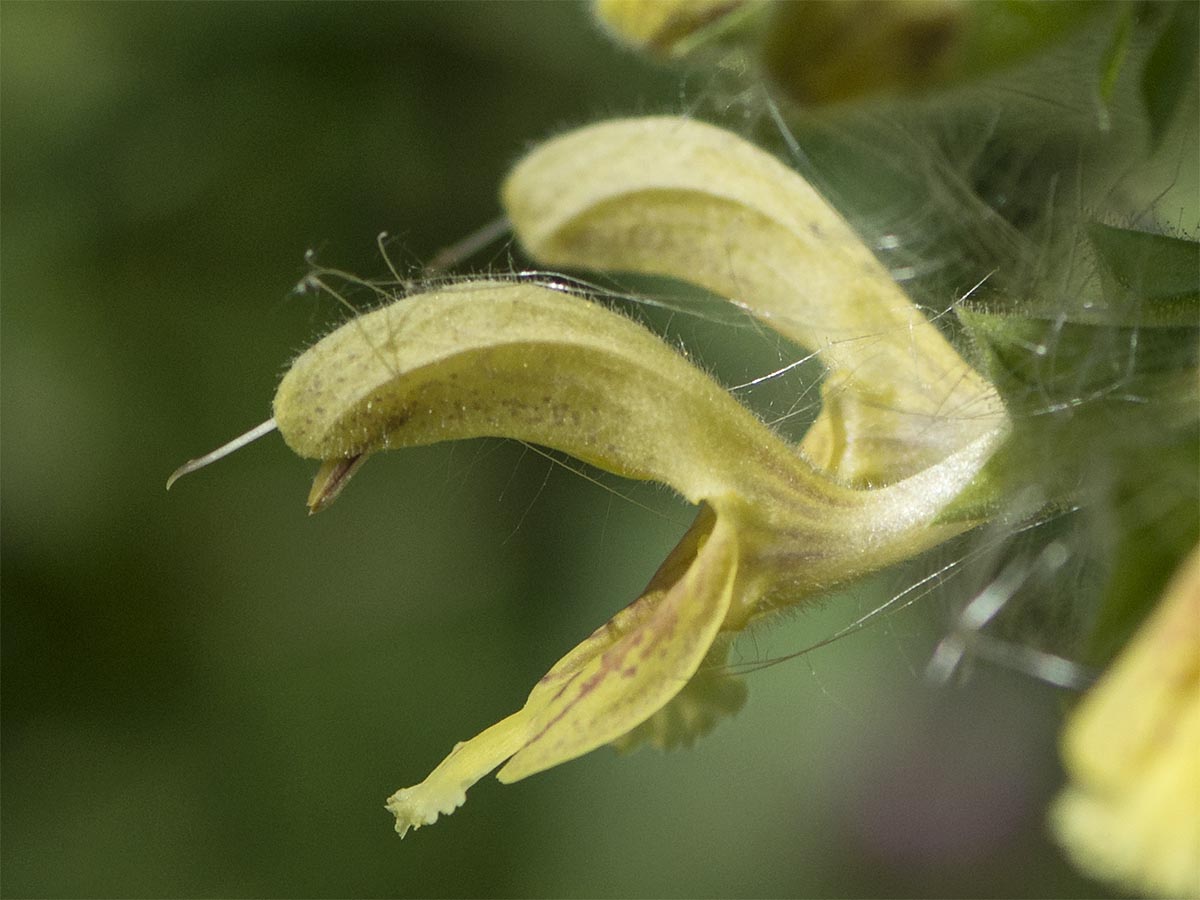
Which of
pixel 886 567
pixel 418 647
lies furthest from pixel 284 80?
pixel 886 567

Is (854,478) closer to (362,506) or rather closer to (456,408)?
(456,408)

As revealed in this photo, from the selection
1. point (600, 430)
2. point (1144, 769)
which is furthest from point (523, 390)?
point (1144, 769)

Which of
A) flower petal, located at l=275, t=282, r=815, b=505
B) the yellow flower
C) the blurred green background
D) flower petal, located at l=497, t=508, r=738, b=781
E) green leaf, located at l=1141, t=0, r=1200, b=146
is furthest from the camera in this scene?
the blurred green background

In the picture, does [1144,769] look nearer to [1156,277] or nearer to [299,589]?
[1156,277]

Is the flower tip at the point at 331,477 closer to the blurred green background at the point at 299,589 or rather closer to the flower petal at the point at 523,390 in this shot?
the flower petal at the point at 523,390

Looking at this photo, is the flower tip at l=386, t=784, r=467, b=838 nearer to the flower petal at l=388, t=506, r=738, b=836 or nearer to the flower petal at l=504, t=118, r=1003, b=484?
the flower petal at l=388, t=506, r=738, b=836

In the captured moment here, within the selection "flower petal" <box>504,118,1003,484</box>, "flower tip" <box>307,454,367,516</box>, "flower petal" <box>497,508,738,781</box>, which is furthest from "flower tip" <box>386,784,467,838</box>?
"flower petal" <box>504,118,1003,484</box>

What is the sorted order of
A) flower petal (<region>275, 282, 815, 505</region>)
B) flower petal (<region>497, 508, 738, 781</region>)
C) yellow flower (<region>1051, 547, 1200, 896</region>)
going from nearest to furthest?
yellow flower (<region>1051, 547, 1200, 896</region>) < flower petal (<region>497, 508, 738, 781</region>) < flower petal (<region>275, 282, 815, 505</region>)
